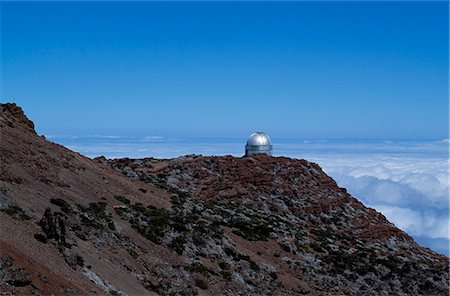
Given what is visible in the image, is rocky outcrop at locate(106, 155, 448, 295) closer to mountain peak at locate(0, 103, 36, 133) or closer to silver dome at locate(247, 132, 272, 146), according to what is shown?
silver dome at locate(247, 132, 272, 146)

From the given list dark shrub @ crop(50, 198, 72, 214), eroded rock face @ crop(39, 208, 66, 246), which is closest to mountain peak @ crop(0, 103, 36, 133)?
dark shrub @ crop(50, 198, 72, 214)

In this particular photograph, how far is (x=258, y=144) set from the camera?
7288 cm

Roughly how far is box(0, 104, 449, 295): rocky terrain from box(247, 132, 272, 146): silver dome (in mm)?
12992

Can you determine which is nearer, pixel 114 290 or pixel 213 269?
pixel 114 290

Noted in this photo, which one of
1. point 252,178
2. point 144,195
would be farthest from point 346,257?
point 252,178

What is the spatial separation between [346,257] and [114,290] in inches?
985

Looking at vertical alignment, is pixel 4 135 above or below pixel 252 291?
above

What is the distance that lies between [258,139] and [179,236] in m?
43.3

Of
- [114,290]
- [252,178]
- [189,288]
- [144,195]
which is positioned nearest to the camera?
[114,290]

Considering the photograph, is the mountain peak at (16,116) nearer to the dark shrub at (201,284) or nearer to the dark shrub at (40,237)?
the dark shrub at (40,237)

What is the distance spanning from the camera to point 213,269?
96.8 ft

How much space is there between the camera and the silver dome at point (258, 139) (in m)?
73.1

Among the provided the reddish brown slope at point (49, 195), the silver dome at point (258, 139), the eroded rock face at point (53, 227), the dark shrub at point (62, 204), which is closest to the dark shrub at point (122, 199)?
the reddish brown slope at point (49, 195)

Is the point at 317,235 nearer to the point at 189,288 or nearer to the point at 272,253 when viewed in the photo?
the point at 272,253
